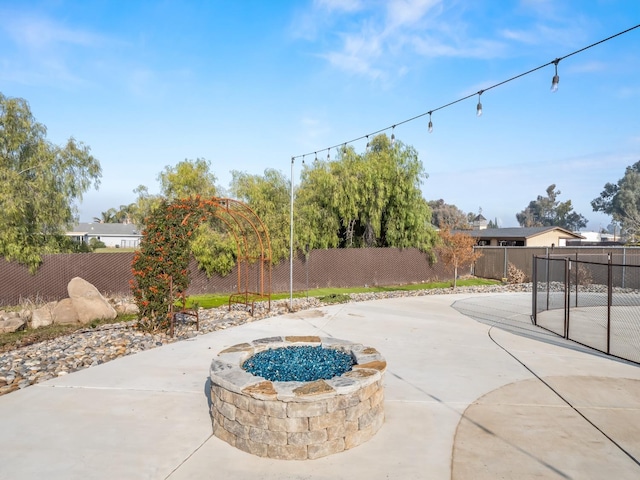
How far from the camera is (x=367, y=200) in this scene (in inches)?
777

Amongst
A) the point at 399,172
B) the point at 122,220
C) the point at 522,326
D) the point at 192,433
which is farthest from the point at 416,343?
the point at 122,220

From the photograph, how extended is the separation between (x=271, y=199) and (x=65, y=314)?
9.18 m

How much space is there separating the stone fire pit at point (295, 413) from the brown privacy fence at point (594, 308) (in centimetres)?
496

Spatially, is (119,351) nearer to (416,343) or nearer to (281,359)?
(281,359)

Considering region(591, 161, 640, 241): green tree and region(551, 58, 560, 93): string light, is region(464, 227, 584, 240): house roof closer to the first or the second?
region(551, 58, 560, 93): string light

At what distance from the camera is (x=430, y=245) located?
20.7 m

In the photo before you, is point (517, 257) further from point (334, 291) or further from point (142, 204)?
point (142, 204)

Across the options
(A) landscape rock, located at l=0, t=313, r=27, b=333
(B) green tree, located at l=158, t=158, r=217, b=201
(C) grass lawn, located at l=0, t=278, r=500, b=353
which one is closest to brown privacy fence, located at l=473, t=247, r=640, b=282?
(C) grass lawn, located at l=0, t=278, r=500, b=353

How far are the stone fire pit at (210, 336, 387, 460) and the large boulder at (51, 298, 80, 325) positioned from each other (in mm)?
7930

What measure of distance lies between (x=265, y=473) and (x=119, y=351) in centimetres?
485

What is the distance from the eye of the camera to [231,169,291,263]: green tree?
54.2ft

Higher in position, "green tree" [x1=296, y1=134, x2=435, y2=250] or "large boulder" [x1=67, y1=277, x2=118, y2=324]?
"green tree" [x1=296, y1=134, x2=435, y2=250]

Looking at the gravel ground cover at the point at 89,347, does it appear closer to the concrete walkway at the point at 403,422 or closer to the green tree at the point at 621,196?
the concrete walkway at the point at 403,422

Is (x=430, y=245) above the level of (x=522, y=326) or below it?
above
